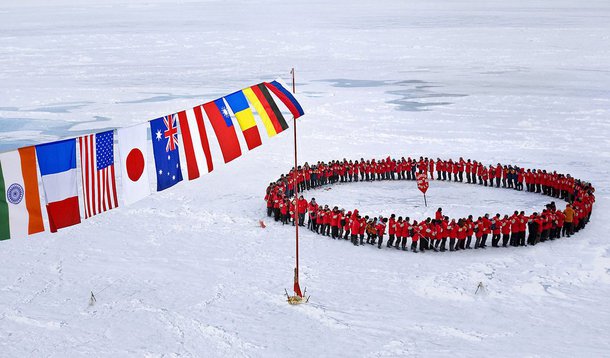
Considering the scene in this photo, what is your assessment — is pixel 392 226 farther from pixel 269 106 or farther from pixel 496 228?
pixel 269 106

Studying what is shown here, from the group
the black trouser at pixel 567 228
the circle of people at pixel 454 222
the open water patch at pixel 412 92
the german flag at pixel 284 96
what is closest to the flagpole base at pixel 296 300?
the circle of people at pixel 454 222

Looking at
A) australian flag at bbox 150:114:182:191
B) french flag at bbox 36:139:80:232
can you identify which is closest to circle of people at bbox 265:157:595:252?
australian flag at bbox 150:114:182:191

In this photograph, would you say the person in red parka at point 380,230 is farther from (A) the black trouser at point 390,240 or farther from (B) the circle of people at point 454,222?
(A) the black trouser at point 390,240

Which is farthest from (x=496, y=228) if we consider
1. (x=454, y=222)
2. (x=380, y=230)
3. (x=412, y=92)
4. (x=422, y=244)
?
(x=412, y=92)

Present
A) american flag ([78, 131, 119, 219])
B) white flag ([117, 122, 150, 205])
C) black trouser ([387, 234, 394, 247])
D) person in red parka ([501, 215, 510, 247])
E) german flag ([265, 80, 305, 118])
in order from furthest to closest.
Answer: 1. black trouser ([387, 234, 394, 247])
2. person in red parka ([501, 215, 510, 247])
3. german flag ([265, 80, 305, 118])
4. white flag ([117, 122, 150, 205])
5. american flag ([78, 131, 119, 219])

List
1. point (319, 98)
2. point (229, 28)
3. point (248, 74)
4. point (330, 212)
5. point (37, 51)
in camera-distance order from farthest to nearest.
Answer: point (229, 28) → point (37, 51) → point (248, 74) → point (319, 98) → point (330, 212)

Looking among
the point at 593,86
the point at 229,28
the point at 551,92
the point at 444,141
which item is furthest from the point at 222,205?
the point at 229,28

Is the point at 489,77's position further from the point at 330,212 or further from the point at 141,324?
the point at 141,324

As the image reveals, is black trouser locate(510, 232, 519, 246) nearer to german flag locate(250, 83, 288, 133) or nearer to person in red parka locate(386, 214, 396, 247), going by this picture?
person in red parka locate(386, 214, 396, 247)
